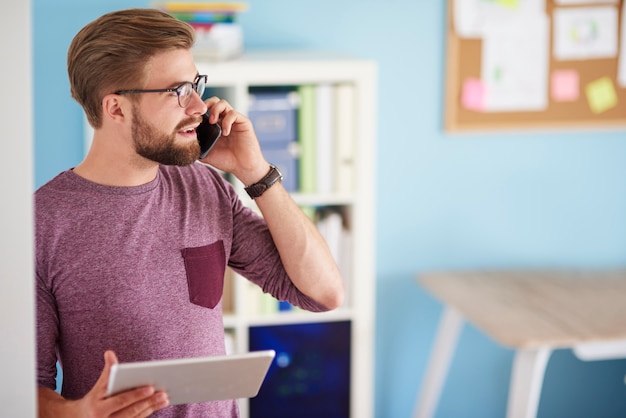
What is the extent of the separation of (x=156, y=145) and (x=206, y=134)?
0.14m

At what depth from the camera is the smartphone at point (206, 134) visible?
5.22 feet

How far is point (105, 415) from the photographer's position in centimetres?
129

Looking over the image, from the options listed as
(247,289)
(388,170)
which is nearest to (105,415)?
(247,289)

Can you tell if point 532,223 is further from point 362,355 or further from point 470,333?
point 362,355

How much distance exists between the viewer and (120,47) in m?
1.46

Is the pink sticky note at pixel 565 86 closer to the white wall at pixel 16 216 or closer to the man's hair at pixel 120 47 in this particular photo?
the man's hair at pixel 120 47

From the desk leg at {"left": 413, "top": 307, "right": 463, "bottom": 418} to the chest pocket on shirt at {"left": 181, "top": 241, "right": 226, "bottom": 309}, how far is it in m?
1.50

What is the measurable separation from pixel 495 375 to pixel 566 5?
4.60ft

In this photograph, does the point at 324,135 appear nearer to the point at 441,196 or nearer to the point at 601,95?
the point at 441,196

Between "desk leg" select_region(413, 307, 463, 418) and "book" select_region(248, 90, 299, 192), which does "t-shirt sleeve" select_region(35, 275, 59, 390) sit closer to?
"book" select_region(248, 90, 299, 192)

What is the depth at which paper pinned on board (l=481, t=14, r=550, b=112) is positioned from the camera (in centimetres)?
310

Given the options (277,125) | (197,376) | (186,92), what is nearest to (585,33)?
(277,125)

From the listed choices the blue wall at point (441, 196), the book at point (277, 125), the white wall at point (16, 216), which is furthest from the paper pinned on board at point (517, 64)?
the white wall at point (16, 216)

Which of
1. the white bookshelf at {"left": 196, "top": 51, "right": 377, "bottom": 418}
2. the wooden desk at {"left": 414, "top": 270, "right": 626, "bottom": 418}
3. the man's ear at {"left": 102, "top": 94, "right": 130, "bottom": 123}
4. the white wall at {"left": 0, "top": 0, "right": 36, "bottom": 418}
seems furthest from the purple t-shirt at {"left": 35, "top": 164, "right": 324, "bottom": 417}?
the wooden desk at {"left": 414, "top": 270, "right": 626, "bottom": 418}
